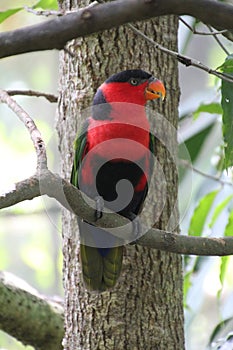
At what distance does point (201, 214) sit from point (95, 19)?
2298mm

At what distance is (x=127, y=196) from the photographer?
245cm

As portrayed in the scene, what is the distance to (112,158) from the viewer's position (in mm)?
2289

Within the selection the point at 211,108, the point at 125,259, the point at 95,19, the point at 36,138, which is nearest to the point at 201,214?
the point at 211,108

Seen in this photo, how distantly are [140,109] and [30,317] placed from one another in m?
1.03

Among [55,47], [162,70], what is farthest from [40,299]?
[55,47]

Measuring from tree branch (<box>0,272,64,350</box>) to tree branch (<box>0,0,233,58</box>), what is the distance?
1939 millimetres

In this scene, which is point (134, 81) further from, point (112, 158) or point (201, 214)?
point (201, 214)

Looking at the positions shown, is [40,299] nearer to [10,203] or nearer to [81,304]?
[81,304]

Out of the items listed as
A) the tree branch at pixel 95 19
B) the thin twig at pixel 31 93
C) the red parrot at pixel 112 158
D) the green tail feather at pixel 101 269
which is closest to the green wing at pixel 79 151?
the red parrot at pixel 112 158

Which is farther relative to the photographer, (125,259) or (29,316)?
(29,316)

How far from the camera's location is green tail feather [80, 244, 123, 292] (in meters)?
2.33

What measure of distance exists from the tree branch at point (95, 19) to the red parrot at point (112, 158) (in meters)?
1.30

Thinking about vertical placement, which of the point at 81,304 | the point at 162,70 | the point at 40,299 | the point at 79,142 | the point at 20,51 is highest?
the point at 162,70

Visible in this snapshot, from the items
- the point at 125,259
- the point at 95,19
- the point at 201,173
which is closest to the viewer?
the point at 95,19
